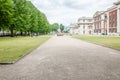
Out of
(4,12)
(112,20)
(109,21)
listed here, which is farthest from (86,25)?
(4,12)

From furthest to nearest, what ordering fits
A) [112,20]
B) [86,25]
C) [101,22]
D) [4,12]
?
[86,25] < [101,22] < [112,20] < [4,12]

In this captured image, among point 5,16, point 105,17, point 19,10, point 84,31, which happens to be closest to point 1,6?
point 5,16

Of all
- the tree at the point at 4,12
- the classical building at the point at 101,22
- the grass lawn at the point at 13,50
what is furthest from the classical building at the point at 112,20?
the grass lawn at the point at 13,50

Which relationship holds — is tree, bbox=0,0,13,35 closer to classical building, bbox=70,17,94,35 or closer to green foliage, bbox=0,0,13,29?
green foliage, bbox=0,0,13,29

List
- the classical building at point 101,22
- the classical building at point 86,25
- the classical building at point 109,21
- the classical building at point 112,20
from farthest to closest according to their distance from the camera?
the classical building at point 86,25, the classical building at point 101,22, the classical building at point 112,20, the classical building at point 109,21

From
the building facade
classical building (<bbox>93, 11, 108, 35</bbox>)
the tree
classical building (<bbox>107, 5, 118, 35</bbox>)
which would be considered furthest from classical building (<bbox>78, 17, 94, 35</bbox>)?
the tree

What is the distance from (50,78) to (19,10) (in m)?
55.8

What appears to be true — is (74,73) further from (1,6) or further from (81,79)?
(1,6)

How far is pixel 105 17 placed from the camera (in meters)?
112

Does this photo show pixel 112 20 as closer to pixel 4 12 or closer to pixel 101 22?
pixel 101 22

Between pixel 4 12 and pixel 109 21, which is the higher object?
pixel 109 21

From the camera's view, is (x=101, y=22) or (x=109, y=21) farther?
(x=101, y=22)

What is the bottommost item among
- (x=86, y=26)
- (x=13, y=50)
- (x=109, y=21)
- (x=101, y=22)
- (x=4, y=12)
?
(x=13, y=50)

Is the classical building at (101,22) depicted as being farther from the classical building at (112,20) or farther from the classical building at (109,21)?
the classical building at (112,20)
